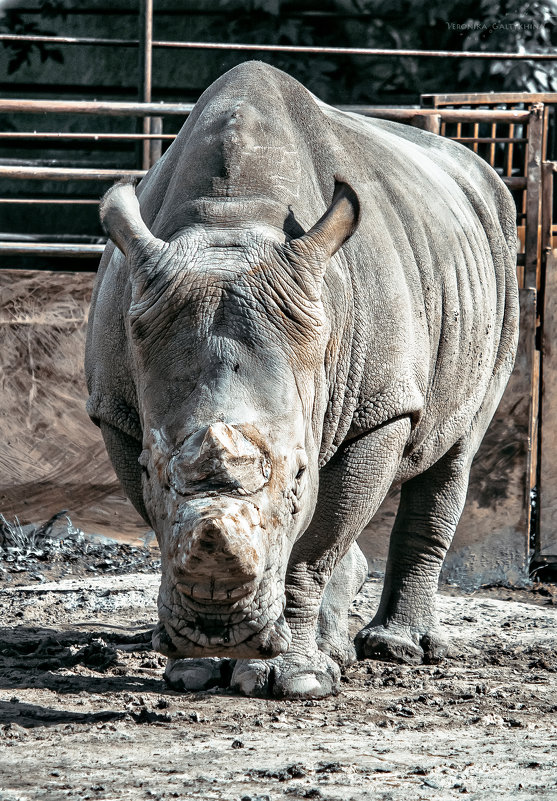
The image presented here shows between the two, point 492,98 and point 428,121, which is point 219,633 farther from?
point 492,98

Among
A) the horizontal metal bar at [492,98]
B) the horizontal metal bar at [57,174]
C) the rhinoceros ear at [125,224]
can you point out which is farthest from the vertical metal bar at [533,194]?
the rhinoceros ear at [125,224]

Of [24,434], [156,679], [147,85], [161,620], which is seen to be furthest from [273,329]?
[147,85]

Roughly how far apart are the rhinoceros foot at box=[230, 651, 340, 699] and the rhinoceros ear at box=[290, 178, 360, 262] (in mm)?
1478

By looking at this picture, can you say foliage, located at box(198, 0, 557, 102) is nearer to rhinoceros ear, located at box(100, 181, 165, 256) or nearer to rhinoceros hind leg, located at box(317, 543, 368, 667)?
rhinoceros hind leg, located at box(317, 543, 368, 667)

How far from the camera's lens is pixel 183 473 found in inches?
136

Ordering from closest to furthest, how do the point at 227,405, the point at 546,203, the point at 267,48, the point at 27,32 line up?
the point at 227,405, the point at 546,203, the point at 267,48, the point at 27,32

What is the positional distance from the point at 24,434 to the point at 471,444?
300 centimetres

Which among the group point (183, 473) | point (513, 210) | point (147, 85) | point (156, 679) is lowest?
point (156, 679)

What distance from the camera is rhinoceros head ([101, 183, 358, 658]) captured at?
3430mm

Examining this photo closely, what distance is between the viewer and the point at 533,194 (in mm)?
7715

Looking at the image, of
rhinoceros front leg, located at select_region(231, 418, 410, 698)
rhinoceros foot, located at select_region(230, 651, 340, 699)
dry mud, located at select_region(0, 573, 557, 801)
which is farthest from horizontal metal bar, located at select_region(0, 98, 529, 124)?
rhinoceros foot, located at select_region(230, 651, 340, 699)

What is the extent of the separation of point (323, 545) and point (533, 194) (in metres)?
3.74

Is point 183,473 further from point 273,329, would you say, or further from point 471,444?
point 471,444

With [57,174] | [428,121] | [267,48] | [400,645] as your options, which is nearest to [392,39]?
[267,48]
